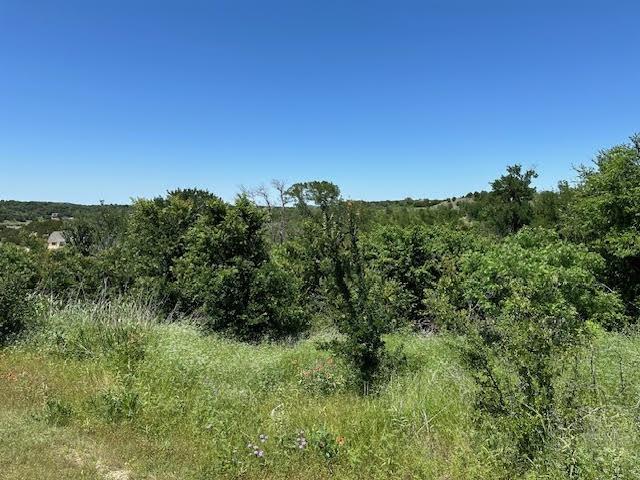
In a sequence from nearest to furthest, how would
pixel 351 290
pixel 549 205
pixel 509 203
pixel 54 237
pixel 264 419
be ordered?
1. pixel 264 419
2. pixel 351 290
3. pixel 549 205
4. pixel 509 203
5. pixel 54 237

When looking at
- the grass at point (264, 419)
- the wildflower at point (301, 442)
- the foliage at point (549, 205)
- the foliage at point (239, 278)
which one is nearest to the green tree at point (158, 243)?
the foliage at point (239, 278)

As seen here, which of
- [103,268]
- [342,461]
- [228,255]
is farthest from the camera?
[103,268]

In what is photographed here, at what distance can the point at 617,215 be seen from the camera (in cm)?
1352

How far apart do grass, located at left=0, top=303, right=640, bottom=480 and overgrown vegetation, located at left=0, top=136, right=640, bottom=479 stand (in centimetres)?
2

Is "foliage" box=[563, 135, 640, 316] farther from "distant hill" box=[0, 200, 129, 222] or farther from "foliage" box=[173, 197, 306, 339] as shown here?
"distant hill" box=[0, 200, 129, 222]

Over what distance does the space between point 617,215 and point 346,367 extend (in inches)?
421

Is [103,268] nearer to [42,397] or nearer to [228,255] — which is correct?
[228,255]

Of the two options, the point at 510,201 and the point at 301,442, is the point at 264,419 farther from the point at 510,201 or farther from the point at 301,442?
the point at 510,201

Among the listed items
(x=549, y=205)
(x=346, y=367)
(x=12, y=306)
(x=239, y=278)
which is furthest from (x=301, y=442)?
(x=549, y=205)

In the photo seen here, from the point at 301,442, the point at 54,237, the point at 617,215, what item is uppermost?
the point at 617,215

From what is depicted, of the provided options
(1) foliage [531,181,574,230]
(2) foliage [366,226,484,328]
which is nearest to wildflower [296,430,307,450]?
(2) foliage [366,226,484,328]

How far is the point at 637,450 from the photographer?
328 centimetres

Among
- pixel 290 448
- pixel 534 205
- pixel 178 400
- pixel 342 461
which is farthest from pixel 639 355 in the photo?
pixel 534 205

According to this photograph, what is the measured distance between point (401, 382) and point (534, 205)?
24.8m
